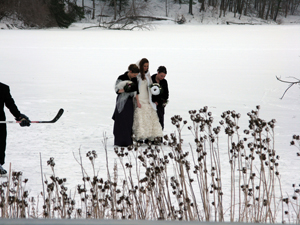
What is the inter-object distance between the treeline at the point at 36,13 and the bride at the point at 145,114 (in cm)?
3125

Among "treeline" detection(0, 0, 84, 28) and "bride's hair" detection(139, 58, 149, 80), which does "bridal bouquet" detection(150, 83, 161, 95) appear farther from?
"treeline" detection(0, 0, 84, 28)

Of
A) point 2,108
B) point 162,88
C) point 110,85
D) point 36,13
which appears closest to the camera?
point 2,108

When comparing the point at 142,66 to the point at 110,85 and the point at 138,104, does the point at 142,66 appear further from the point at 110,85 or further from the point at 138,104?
the point at 110,85

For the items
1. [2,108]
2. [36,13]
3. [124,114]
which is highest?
[2,108]

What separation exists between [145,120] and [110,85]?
23.4ft

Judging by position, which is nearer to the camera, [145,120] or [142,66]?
[142,66]

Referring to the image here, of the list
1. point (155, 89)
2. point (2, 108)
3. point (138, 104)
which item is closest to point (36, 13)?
point (138, 104)

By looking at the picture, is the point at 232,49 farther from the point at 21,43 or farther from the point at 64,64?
the point at 21,43

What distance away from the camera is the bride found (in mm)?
6703

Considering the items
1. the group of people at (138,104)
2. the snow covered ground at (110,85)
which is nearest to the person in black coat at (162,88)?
the group of people at (138,104)

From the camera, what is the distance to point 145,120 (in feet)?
22.2

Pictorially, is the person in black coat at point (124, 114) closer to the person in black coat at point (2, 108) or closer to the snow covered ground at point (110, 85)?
the snow covered ground at point (110, 85)

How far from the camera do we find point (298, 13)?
73688mm

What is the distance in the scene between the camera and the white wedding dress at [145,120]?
6715mm
